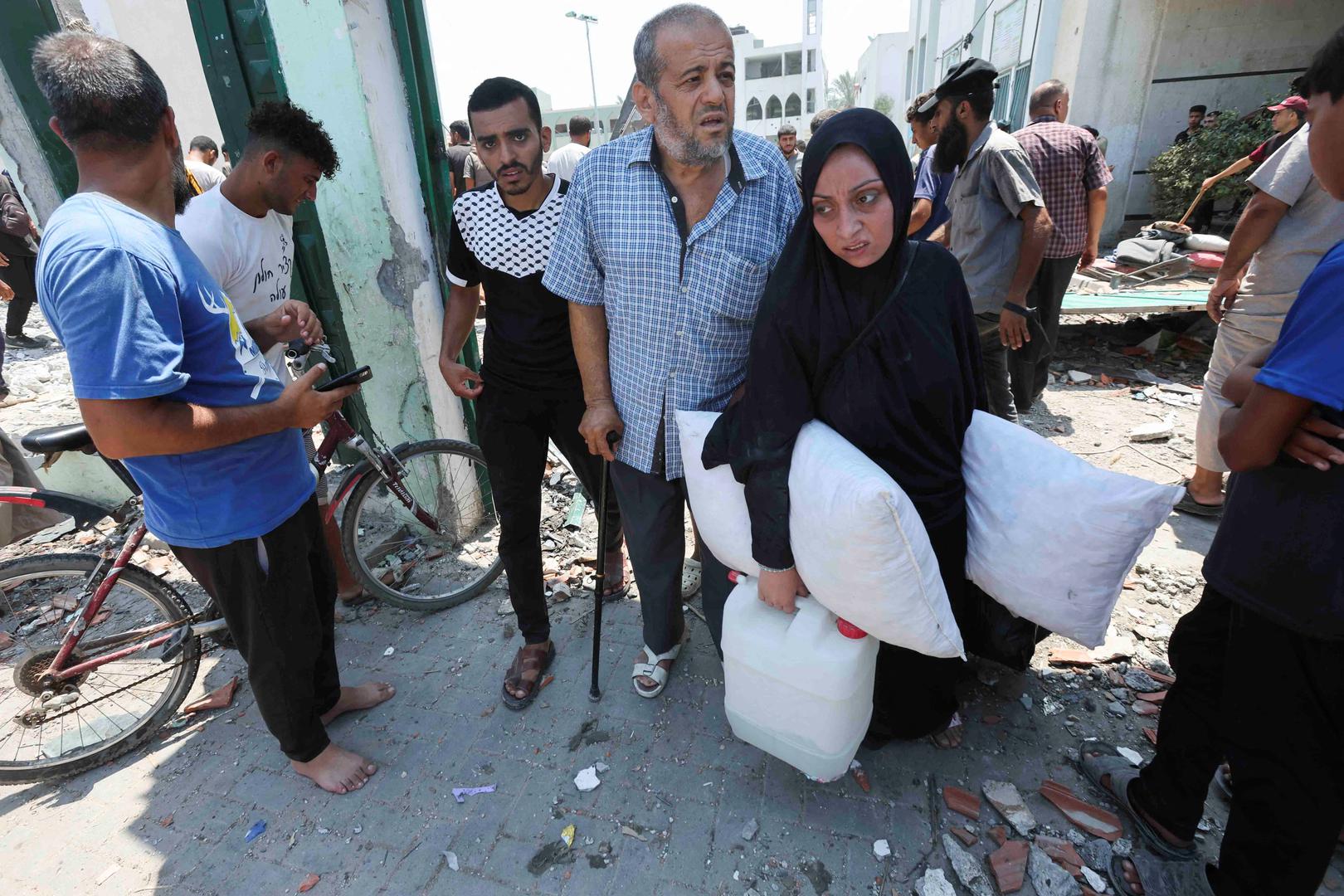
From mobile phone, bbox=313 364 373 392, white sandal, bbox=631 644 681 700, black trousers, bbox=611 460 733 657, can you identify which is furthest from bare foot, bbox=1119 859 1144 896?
mobile phone, bbox=313 364 373 392

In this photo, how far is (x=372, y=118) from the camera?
115 inches

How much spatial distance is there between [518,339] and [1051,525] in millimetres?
1870

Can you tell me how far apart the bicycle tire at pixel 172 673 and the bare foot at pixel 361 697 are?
61cm

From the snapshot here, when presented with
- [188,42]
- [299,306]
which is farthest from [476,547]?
[188,42]

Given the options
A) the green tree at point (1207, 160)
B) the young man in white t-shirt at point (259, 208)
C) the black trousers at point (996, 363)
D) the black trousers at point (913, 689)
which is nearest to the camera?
the black trousers at point (913, 689)

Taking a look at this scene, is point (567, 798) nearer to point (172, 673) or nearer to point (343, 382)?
point (343, 382)

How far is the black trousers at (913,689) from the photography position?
2.12 meters

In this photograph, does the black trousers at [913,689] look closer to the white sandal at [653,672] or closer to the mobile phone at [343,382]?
the white sandal at [653,672]

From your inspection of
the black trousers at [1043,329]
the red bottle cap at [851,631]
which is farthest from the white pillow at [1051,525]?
the black trousers at [1043,329]

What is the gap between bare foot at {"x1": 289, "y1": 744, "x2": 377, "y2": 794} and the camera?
7.64 feet

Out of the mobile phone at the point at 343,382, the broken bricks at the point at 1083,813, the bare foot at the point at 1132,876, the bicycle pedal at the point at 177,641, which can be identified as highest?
the mobile phone at the point at 343,382

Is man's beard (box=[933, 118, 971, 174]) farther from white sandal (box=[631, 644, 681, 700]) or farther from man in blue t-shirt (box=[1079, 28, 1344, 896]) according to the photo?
white sandal (box=[631, 644, 681, 700])

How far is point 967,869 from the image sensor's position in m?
1.92

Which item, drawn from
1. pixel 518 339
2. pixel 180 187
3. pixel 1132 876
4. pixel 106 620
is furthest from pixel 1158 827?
pixel 106 620
